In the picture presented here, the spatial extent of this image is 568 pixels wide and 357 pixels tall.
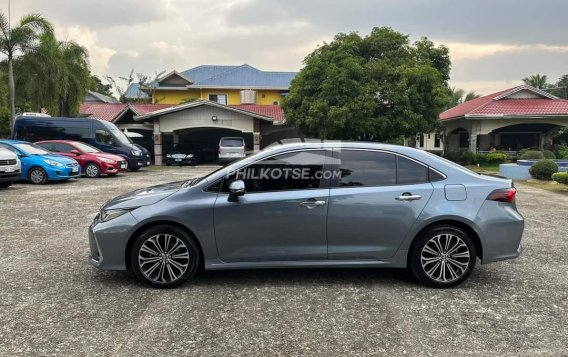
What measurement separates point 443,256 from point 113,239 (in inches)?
133

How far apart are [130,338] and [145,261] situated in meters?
1.13

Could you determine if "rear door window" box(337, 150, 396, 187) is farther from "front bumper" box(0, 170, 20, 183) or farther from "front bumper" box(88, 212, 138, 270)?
"front bumper" box(0, 170, 20, 183)

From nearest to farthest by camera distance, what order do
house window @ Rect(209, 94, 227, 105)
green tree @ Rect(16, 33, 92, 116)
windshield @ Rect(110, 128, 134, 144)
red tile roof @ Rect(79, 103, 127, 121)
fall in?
windshield @ Rect(110, 128, 134, 144) → green tree @ Rect(16, 33, 92, 116) → red tile roof @ Rect(79, 103, 127, 121) → house window @ Rect(209, 94, 227, 105)

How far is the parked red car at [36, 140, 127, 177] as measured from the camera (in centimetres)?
1708

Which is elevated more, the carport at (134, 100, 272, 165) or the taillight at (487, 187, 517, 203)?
the carport at (134, 100, 272, 165)

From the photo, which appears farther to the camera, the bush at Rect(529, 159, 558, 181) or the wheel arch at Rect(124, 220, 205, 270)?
the bush at Rect(529, 159, 558, 181)

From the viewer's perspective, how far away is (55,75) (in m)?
24.0

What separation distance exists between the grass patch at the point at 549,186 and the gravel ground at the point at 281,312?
10207 mm

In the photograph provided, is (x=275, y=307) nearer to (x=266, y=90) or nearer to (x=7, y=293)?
(x=7, y=293)

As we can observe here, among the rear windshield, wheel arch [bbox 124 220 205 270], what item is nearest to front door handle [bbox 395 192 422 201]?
wheel arch [bbox 124 220 205 270]

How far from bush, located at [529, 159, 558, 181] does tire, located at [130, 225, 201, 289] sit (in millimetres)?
16710

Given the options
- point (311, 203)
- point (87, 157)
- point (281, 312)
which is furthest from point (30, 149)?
point (281, 312)

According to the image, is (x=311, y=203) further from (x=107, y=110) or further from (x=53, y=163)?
(x=107, y=110)

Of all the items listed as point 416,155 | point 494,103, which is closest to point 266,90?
point 494,103
